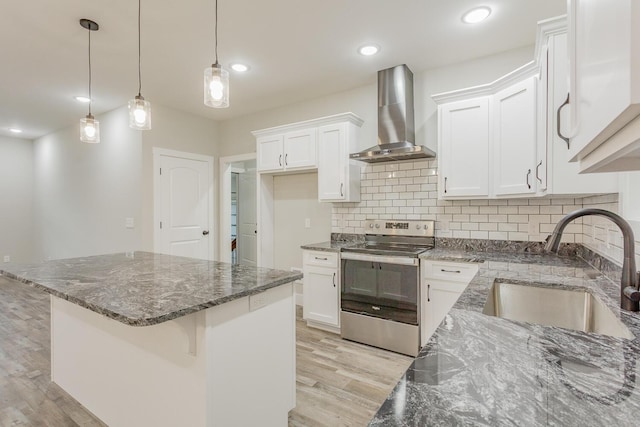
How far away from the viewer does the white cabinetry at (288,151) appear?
11.7 ft

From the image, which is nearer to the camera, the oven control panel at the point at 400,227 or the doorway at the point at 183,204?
the oven control panel at the point at 400,227

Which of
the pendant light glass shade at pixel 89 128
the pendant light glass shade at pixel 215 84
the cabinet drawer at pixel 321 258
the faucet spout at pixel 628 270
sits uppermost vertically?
the pendant light glass shade at pixel 215 84

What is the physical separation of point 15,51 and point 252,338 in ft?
11.1

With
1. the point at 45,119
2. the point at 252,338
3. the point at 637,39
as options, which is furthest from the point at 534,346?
the point at 45,119

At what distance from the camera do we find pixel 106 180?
4531 mm

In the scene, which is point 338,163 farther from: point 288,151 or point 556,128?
point 556,128

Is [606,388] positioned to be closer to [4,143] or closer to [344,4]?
[344,4]

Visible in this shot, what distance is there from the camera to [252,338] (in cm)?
156

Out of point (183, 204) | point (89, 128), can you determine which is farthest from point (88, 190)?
point (89, 128)

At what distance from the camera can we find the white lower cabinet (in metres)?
2.49

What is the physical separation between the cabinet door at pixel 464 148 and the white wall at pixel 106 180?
11.5 ft

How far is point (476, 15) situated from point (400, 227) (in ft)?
6.26

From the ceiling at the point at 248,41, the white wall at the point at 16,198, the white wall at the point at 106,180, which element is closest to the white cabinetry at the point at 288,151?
the ceiling at the point at 248,41

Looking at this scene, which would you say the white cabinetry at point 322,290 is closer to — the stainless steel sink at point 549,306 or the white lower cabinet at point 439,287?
the white lower cabinet at point 439,287
